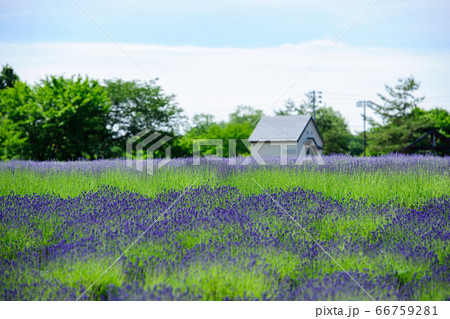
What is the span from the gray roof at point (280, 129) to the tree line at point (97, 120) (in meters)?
3.80

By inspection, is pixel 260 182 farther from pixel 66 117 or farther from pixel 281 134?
pixel 281 134

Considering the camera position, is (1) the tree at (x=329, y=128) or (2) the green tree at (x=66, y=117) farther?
(1) the tree at (x=329, y=128)

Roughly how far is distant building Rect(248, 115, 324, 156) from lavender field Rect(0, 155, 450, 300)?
24.1m

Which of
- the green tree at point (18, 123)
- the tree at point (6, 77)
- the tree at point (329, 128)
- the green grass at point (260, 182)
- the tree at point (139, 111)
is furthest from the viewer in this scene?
the tree at point (329, 128)

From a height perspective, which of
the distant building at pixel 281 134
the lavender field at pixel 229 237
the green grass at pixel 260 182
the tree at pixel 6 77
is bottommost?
the lavender field at pixel 229 237

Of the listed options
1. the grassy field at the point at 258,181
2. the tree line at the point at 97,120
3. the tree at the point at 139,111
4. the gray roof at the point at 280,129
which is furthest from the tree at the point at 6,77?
the grassy field at the point at 258,181

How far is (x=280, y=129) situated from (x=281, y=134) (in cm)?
65

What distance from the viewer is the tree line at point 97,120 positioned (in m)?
23.1

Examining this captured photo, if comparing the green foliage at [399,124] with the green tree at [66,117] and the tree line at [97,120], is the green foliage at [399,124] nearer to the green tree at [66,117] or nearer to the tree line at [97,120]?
the tree line at [97,120]

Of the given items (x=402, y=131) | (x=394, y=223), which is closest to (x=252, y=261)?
(x=394, y=223)

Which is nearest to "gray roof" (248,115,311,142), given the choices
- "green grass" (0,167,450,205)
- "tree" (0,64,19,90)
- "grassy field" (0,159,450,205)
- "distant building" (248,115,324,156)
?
"distant building" (248,115,324,156)

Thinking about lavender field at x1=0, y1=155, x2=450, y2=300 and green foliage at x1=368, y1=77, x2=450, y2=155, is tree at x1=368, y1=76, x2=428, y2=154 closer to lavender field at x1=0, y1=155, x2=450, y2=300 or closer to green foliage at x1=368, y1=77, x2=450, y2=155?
green foliage at x1=368, y1=77, x2=450, y2=155

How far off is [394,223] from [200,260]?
232 cm
